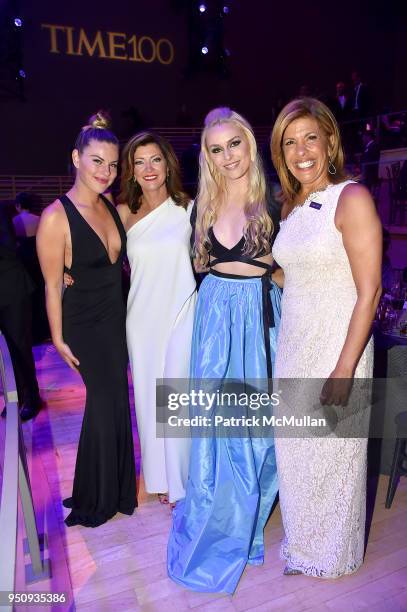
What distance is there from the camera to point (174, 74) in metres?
12.7

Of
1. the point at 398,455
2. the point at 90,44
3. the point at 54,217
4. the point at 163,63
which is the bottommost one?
the point at 398,455

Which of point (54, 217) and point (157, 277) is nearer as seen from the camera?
point (54, 217)

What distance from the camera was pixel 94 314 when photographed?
2281 millimetres

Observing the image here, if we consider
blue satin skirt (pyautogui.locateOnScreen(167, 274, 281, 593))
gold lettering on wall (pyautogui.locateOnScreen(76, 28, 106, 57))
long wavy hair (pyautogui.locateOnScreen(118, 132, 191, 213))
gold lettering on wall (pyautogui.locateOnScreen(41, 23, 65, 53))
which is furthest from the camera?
gold lettering on wall (pyautogui.locateOnScreen(76, 28, 106, 57))

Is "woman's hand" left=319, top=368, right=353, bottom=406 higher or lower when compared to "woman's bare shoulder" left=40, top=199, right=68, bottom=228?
lower

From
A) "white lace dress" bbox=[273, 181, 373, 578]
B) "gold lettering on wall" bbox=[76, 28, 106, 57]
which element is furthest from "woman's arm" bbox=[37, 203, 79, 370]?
"gold lettering on wall" bbox=[76, 28, 106, 57]

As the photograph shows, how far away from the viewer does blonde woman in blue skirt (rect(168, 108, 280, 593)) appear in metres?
2.09

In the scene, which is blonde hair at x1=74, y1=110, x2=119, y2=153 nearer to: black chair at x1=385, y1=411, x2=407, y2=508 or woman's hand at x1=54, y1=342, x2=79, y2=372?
woman's hand at x1=54, y1=342, x2=79, y2=372

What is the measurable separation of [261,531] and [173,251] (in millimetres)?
1305

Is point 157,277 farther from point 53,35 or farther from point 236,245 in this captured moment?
point 53,35

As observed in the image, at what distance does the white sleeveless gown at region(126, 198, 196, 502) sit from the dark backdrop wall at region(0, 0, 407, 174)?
383 inches

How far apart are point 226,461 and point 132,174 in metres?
1.39

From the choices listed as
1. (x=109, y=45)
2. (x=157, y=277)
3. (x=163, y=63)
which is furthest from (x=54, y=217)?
(x=163, y=63)

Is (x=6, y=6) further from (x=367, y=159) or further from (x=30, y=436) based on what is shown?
(x=30, y=436)
